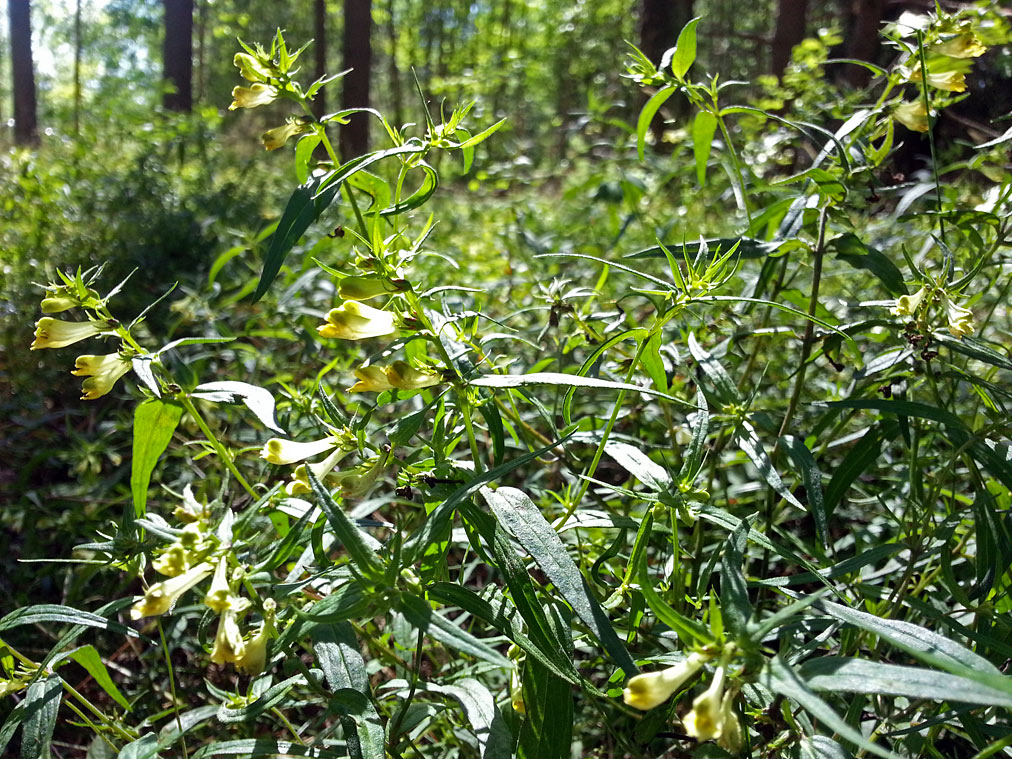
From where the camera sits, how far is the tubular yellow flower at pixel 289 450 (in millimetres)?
844

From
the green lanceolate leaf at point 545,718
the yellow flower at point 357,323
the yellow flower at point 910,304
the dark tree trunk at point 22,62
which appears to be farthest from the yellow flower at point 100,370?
the dark tree trunk at point 22,62

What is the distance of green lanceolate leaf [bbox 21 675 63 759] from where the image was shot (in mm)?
915

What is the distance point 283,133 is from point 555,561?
686 mm

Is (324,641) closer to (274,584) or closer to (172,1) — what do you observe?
(274,584)

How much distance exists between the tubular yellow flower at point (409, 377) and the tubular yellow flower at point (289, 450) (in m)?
0.12

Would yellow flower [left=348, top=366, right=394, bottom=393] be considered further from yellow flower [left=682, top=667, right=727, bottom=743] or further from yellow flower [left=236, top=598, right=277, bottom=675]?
yellow flower [left=682, top=667, right=727, bottom=743]

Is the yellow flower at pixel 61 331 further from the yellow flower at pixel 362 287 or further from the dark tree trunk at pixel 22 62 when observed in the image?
the dark tree trunk at pixel 22 62

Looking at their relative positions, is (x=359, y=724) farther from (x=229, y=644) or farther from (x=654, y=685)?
(x=654, y=685)

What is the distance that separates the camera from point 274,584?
2.73 ft

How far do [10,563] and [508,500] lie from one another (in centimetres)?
160

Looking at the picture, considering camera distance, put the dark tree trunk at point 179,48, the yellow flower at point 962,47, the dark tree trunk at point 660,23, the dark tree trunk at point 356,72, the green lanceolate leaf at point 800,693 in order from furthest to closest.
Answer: the dark tree trunk at point 179,48 → the dark tree trunk at point 356,72 → the dark tree trunk at point 660,23 → the yellow flower at point 962,47 → the green lanceolate leaf at point 800,693

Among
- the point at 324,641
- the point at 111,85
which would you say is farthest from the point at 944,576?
the point at 111,85

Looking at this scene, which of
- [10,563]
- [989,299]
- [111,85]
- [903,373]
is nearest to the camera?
[903,373]

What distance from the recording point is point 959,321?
3.03 ft
